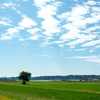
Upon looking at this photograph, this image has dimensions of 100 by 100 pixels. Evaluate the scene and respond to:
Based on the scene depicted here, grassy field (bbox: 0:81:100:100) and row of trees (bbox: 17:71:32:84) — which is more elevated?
row of trees (bbox: 17:71:32:84)

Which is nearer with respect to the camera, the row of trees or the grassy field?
the grassy field

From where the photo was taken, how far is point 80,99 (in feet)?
94.7

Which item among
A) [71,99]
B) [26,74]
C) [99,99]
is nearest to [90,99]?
[99,99]

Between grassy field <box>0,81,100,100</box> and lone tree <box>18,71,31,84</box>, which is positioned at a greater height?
lone tree <box>18,71,31,84</box>

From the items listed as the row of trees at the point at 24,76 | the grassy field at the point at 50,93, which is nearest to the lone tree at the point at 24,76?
the row of trees at the point at 24,76

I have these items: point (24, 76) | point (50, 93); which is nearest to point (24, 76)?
point (24, 76)

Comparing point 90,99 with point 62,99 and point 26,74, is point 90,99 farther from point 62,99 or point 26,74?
point 26,74

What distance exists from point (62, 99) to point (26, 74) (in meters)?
101

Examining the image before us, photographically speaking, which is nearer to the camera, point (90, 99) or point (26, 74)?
point (90, 99)

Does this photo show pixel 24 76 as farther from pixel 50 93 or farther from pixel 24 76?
pixel 50 93

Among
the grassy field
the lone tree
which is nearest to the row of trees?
the lone tree

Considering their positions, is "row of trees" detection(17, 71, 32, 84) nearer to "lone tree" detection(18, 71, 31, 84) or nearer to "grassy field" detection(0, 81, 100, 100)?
"lone tree" detection(18, 71, 31, 84)

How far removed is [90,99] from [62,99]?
221 inches

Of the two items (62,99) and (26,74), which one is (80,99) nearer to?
(62,99)
